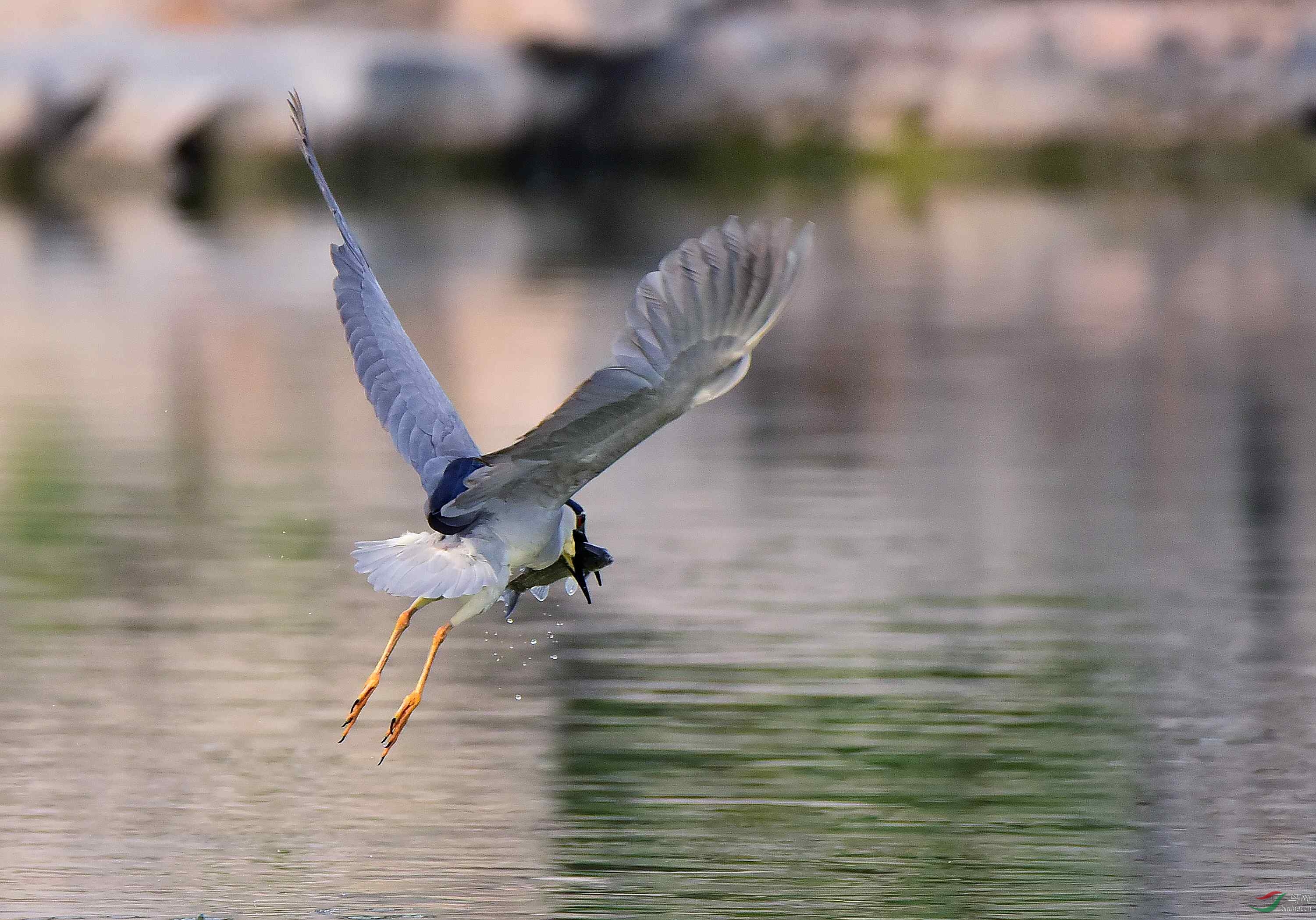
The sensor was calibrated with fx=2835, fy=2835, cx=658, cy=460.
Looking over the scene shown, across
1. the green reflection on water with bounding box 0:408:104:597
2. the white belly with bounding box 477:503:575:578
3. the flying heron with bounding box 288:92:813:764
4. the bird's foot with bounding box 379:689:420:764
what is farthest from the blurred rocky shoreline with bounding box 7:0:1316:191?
the white belly with bounding box 477:503:575:578

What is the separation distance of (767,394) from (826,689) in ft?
23.2

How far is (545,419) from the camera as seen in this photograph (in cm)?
525

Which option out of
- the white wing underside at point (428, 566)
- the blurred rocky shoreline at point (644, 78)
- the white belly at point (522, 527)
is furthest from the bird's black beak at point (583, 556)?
the blurred rocky shoreline at point (644, 78)

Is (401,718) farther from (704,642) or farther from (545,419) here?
(704,642)

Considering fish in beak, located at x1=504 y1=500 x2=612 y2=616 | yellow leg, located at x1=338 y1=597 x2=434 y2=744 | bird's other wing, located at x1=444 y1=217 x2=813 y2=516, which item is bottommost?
yellow leg, located at x1=338 y1=597 x2=434 y2=744

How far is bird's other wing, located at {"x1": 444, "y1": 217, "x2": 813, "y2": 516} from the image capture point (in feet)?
15.8

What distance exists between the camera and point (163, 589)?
8609 mm

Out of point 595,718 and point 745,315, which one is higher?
point 745,315

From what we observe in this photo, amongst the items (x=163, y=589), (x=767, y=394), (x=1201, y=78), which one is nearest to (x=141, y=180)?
(x=1201, y=78)

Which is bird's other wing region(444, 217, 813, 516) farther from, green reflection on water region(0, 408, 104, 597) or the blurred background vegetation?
green reflection on water region(0, 408, 104, 597)

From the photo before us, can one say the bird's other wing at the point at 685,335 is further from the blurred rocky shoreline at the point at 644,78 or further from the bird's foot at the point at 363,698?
the blurred rocky shoreline at the point at 644,78

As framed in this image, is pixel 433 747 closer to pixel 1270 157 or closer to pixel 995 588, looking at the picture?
pixel 995 588

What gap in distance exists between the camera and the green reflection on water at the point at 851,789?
17.2ft

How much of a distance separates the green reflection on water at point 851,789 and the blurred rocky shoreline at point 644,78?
24523mm
